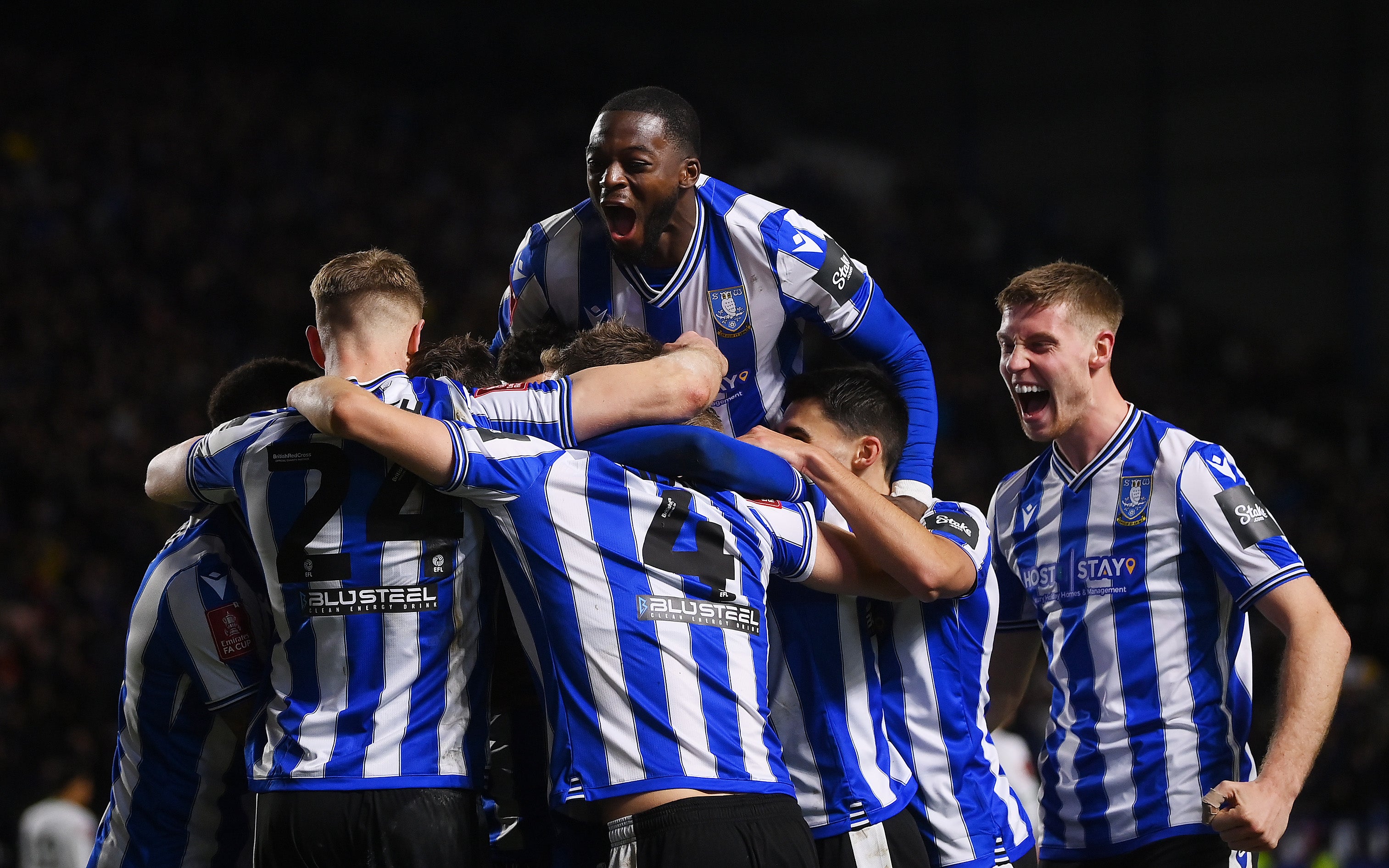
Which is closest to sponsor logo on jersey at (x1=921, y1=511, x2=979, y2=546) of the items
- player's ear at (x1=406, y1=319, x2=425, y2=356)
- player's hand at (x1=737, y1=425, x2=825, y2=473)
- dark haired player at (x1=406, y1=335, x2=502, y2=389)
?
player's hand at (x1=737, y1=425, x2=825, y2=473)

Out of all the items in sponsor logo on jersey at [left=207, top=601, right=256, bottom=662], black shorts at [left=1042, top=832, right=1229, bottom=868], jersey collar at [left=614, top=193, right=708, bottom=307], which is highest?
jersey collar at [left=614, top=193, right=708, bottom=307]

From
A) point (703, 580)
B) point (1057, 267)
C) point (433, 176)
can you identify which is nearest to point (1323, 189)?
point (433, 176)

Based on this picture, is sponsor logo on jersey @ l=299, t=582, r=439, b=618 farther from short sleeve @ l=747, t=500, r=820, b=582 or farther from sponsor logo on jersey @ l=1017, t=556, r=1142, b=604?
sponsor logo on jersey @ l=1017, t=556, r=1142, b=604

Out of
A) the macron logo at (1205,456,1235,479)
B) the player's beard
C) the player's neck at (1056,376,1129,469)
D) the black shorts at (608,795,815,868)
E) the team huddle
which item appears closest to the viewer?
the black shorts at (608,795,815,868)

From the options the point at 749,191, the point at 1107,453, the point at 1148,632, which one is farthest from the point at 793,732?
the point at 749,191

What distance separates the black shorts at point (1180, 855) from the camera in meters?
3.68

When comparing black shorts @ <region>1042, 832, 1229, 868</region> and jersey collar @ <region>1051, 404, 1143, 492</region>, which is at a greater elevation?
jersey collar @ <region>1051, 404, 1143, 492</region>

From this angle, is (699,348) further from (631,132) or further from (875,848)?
(875,848)

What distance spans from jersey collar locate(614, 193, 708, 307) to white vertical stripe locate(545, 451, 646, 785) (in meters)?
1.36

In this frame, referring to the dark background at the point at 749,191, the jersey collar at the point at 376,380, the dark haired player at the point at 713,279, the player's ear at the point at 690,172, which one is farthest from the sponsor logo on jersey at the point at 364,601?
the dark background at the point at 749,191

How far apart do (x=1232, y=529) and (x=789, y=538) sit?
1.31 metres

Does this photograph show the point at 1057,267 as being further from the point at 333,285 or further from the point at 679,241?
the point at 333,285

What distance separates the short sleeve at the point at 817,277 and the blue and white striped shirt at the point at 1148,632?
92 centimetres

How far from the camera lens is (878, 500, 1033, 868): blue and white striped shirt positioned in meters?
3.68
